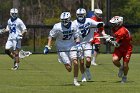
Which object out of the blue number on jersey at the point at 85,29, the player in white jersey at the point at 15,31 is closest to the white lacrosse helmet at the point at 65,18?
the blue number on jersey at the point at 85,29

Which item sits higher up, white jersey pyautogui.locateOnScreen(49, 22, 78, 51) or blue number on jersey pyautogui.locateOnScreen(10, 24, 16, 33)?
white jersey pyautogui.locateOnScreen(49, 22, 78, 51)

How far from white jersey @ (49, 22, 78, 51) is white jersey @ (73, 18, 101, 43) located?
534 millimetres

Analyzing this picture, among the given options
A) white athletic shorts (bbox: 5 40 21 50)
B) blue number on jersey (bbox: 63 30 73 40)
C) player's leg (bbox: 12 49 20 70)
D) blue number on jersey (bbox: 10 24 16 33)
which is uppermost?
blue number on jersey (bbox: 63 30 73 40)

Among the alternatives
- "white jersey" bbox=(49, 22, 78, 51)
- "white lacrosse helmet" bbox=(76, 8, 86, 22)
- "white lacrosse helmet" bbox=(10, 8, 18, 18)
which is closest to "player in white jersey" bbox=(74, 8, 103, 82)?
"white lacrosse helmet" bbox=(76, 8, 86, 22)

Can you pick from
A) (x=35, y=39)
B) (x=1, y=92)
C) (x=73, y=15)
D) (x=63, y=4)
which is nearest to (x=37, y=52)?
(x=35, y=39)

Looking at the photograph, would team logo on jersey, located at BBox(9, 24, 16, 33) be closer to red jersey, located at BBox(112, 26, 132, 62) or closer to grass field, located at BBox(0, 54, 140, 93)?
grass field, located at BBox(0, 54, 140, 93)

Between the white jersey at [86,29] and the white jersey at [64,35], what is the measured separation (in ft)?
1.75

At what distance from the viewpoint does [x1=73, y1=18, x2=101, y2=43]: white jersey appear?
1672cm

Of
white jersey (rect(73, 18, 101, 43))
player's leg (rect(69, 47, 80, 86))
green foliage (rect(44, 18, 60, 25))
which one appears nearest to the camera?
player's leg (rect(69, 47, 80, 86))

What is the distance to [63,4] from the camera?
53438 mm

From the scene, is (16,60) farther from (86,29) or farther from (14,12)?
(86,29)

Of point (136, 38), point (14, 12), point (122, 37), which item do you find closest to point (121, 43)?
point (122, 37)

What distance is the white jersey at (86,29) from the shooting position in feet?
54.9

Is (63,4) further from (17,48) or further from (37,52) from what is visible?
(17,48)
